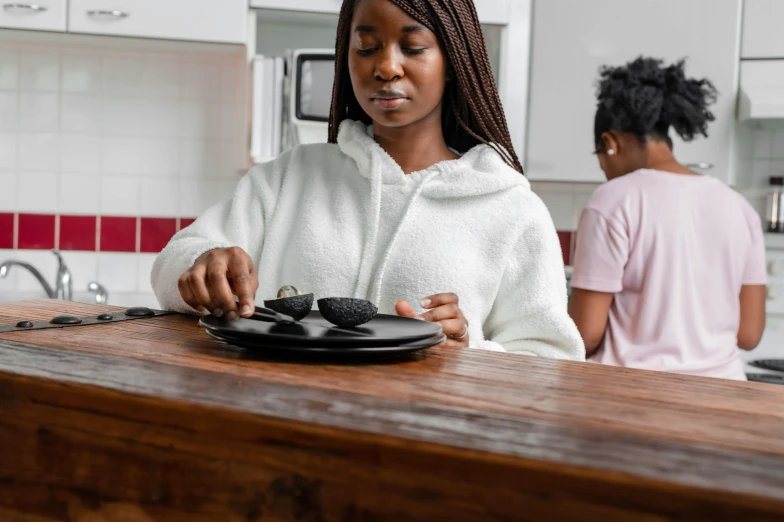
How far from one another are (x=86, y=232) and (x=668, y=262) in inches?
68.5

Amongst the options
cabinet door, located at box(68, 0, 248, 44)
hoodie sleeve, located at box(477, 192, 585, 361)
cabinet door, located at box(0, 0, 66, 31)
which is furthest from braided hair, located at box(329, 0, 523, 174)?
cabinet door, located at box(0, 0, 66, 31)

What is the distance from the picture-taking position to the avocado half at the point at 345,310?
79 cm

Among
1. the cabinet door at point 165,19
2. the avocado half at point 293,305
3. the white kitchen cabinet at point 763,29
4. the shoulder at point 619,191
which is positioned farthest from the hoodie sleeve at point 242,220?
the white kitchen cabinet at point 763,29

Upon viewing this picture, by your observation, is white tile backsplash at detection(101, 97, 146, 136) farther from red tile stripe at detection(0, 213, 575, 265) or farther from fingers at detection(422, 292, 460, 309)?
fingers at detection(422, 292, 460, 309)

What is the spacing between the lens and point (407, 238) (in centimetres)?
118

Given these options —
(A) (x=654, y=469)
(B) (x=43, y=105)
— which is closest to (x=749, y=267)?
(A) (x=654, y=469)

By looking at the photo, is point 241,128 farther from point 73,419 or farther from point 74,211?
point 73,419

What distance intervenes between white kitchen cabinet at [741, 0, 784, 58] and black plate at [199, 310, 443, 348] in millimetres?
2049

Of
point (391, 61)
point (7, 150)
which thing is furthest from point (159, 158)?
point (391, 61)

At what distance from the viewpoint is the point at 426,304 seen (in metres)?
0.97

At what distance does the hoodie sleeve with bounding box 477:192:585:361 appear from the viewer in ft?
3.51

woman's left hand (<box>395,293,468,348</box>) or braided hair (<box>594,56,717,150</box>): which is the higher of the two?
braided hair (<box>594,56,717,150</box>)

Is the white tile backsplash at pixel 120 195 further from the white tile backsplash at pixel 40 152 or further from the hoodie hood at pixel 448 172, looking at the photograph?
the hoodie hood at pixel 448 172

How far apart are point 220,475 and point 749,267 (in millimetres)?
1606
